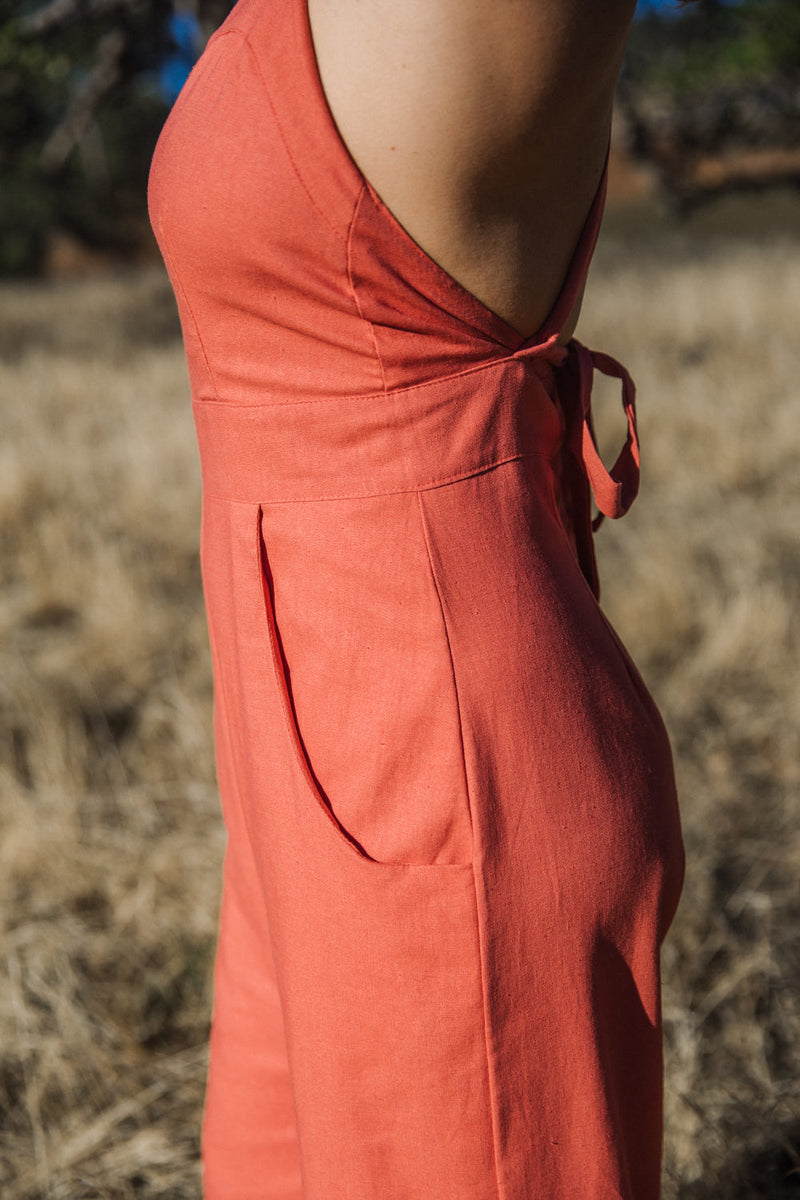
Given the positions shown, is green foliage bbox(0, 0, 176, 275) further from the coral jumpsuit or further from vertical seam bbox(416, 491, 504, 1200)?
vertical seam bbox(416, 491, 504, 1200)

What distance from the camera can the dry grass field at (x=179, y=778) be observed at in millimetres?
1680

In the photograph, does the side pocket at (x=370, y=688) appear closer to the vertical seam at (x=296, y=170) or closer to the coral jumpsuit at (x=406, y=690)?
the coral jumpsuit at (x=406, y=690)

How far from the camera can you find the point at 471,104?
56cm

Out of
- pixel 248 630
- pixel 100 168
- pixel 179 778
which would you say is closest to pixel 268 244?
pixel 248 630

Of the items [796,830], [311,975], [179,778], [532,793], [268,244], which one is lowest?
[796,830]

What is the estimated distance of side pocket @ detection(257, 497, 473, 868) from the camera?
2.15 ft

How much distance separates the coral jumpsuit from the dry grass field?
2.98ft

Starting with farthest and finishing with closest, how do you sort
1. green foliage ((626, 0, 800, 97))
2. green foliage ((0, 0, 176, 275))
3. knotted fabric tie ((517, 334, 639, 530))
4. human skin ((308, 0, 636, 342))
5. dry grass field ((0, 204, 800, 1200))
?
green foliage ((626, 0, 800, 97)), green foliage ((0, 0, 176, 275)), dry grass field ((0, 204, 800, 1200)), knotted fabric tie ((517, 334, 639, 530)), human skin ((308, 0, 636, 342))

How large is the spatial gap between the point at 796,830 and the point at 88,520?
3098 millimetres

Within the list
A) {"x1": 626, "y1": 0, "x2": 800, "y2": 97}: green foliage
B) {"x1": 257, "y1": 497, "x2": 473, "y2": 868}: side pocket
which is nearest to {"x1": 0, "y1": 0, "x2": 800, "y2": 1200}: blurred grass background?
{"x1": 626, "y1": 0, "x2": 800, "y2": 97}: green foliage

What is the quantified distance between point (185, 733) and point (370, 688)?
6.70 ft

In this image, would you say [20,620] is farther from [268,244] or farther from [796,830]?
[268,244]

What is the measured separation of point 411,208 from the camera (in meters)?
0.60

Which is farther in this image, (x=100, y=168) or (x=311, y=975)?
(x=100, y=168)
